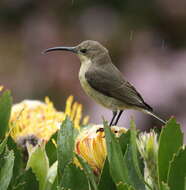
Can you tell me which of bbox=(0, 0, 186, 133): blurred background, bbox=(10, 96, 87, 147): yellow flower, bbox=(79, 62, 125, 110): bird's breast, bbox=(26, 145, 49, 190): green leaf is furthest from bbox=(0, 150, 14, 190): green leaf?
bbox=(0, 0, 186, 133): blurred background

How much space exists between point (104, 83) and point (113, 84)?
0.09 m

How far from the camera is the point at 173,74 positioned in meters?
5.62

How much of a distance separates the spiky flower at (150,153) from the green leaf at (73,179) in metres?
0.17

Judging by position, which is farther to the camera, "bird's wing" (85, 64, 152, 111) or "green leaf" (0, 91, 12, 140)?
"bird's wing" (85, 64, 152, 111)

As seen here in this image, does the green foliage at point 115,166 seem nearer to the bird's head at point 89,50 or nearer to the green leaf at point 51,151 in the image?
the green leaf at point 51,151

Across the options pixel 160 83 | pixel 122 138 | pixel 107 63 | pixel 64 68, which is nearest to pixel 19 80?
pixel 64 68

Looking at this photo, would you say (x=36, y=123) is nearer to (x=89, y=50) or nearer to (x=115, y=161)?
(x=115, y=161)

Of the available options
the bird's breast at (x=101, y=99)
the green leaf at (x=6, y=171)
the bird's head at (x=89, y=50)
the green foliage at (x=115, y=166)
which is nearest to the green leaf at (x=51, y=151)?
the green foliage at (x=115, y=166)

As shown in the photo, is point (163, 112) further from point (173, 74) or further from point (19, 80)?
point (19, 80)

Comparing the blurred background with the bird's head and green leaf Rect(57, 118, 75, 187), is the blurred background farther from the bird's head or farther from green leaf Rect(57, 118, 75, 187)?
green leaf Rect(57, 118, 75, 187)

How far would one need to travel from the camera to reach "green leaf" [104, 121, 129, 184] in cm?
165

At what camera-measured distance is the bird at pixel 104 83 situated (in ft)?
12.0

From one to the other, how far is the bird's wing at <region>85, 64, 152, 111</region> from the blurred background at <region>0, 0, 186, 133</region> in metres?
1.53

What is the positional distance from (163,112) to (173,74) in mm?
322
